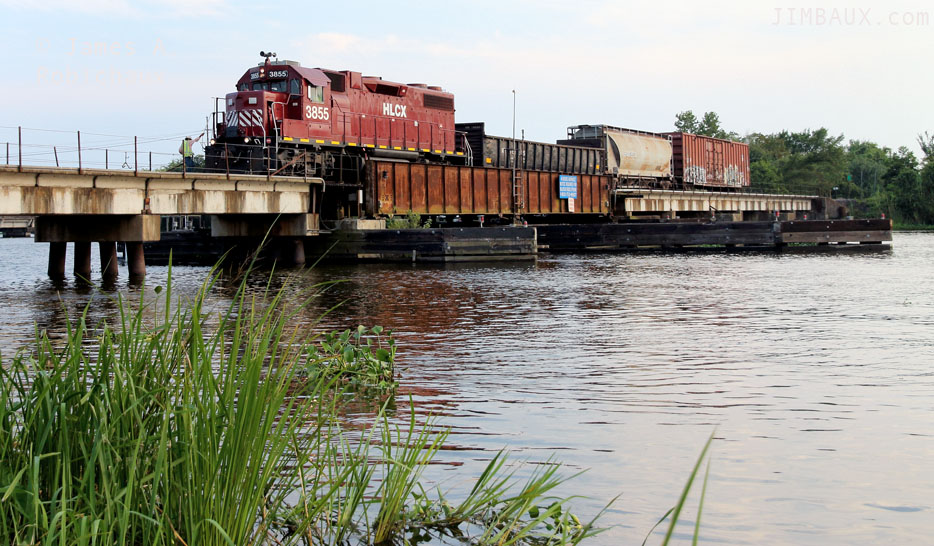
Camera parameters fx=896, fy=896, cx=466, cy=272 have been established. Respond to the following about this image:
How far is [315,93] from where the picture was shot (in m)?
33.8

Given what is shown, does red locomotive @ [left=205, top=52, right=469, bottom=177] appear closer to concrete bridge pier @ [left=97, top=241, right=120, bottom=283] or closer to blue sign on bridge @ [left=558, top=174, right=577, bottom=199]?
concrete bridge pier @ [left=97, top=241, right=120, bottom=283]

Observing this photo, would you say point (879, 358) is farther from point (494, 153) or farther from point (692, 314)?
point (494, 153)

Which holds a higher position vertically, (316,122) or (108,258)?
(316,122)

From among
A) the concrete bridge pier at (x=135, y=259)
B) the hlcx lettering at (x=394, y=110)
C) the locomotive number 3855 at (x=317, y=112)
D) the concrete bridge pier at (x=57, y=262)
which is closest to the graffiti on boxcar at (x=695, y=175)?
the hlcx lettering at (x=394, y=110)

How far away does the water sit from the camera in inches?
242

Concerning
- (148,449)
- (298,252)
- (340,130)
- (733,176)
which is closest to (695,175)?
(733,176)

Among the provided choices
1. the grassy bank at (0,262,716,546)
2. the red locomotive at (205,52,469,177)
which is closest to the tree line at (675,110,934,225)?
the red locomotive at (205,52,469,177)

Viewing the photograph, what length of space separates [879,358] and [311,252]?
29.4 meters

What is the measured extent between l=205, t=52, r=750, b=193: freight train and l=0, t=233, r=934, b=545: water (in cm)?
1128

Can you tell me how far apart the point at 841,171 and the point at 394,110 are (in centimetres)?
10738

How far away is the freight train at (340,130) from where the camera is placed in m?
32.8

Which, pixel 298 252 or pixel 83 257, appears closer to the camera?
pixel 83 257

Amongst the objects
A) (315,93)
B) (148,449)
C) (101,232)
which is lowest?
(148,449)

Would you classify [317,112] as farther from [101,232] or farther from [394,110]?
[101,232]
